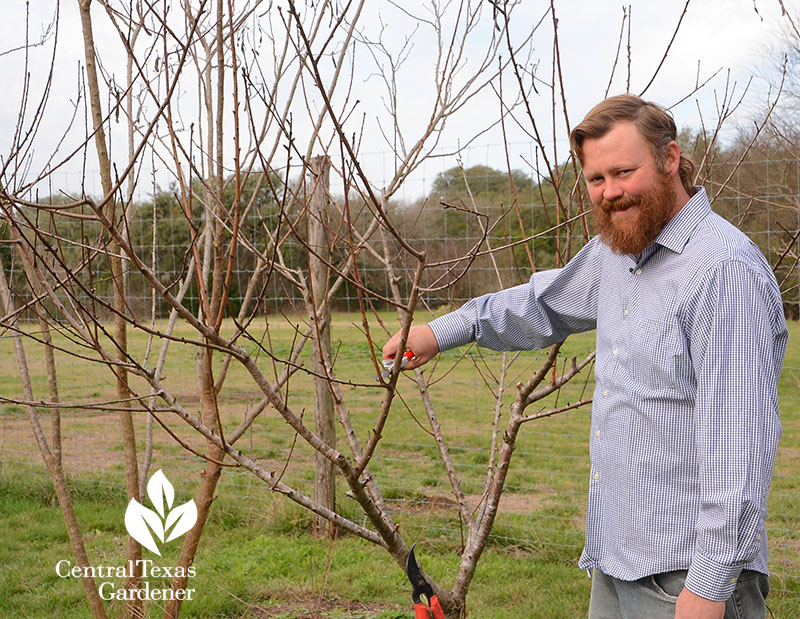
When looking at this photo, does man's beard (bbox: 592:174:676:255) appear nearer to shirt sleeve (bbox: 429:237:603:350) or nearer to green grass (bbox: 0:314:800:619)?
shirt sleeve (bbox: 429:237:603:350)

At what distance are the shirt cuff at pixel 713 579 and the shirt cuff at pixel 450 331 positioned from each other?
0.80 m

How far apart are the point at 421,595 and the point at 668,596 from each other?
582 millimetres

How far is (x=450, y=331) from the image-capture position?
6.53 feet

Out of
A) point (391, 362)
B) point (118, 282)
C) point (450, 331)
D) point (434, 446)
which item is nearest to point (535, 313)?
point (450, 331)

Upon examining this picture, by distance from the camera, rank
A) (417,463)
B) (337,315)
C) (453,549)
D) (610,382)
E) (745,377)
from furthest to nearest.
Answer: (417,463) → (337,315) → (453,549) → (610,382) → (745,377)

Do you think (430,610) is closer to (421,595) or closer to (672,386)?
(421,595)

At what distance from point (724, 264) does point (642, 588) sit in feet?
2.27

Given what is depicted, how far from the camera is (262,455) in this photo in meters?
6.52

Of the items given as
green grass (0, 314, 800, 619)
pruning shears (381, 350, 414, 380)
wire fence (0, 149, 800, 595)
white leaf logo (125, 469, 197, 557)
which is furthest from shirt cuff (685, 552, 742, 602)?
white leaf logo (125, 469, 197, 557)

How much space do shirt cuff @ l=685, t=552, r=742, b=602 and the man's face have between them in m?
0.65

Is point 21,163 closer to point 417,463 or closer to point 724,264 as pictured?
point 724,264

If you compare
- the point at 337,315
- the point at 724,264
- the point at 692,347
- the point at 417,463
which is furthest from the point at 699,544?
the point at 417,463

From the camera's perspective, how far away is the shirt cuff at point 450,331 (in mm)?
1975

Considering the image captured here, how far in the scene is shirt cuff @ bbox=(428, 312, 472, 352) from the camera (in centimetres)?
197
